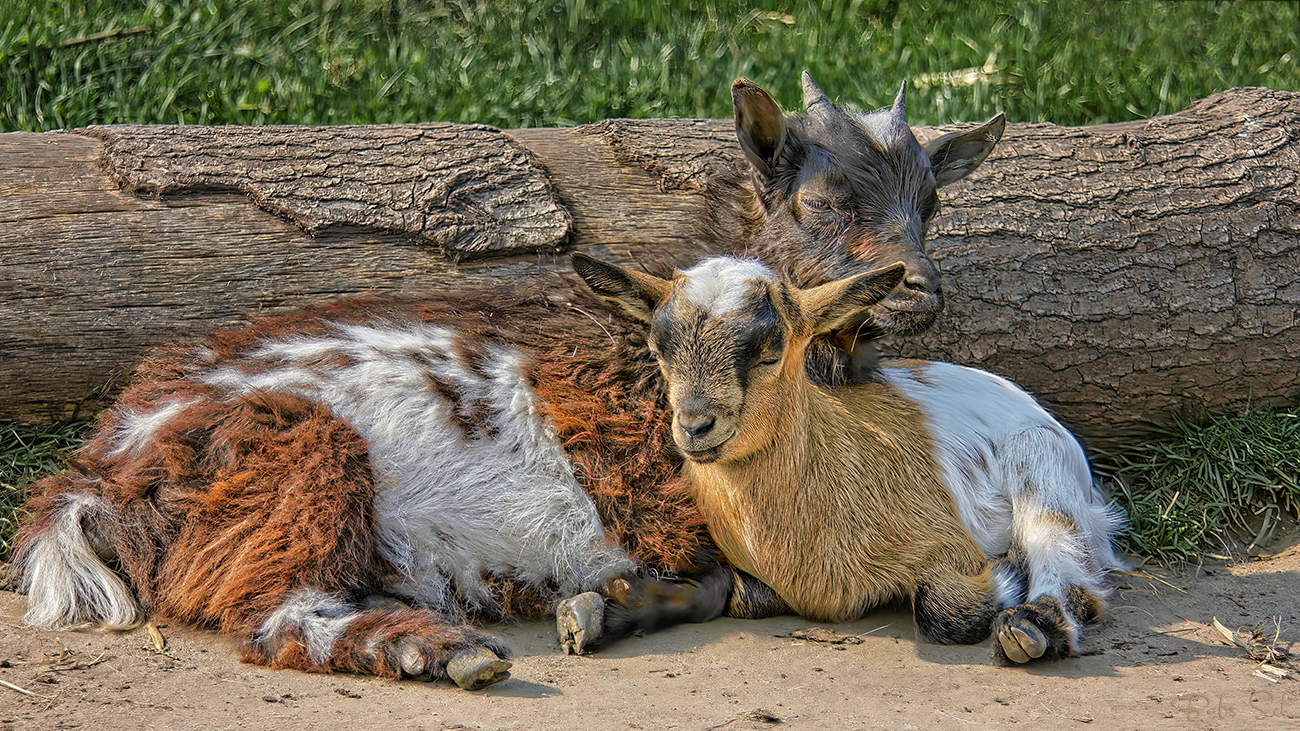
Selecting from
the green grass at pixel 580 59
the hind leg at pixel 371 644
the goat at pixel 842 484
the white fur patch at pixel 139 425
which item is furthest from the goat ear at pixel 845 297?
the green grass at pixel 580 59

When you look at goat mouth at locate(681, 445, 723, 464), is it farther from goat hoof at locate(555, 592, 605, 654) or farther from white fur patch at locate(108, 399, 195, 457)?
white fur patch at locate(108, 399, 195, 457)

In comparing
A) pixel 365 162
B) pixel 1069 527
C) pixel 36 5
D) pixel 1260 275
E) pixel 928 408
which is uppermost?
pixel 36 5

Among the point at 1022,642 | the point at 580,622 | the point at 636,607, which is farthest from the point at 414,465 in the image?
the point at 1022,642

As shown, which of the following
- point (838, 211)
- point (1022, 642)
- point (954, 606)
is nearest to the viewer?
point (1022, 642)

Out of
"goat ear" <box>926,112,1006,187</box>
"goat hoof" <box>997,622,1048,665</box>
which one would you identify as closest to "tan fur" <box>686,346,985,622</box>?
"goat hoof" <box>997,622,1048,665</box>

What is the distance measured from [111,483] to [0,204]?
1.54 metres

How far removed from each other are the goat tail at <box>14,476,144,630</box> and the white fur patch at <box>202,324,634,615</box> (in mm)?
627

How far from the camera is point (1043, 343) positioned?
5.18 meters

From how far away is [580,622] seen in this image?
392 centimetres

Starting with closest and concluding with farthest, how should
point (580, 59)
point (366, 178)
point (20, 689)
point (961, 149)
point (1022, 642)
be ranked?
point (20, 689) < point (1022, 642) < point (961, 149) < point (366, 178) < point (580, 59)

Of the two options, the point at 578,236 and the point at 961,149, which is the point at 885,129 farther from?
the point at 578,236

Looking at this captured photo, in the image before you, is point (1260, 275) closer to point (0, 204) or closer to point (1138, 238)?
point (1138, 238)

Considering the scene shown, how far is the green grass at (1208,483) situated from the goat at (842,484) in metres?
0.80

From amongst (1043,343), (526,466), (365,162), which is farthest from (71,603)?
(1043,343)
